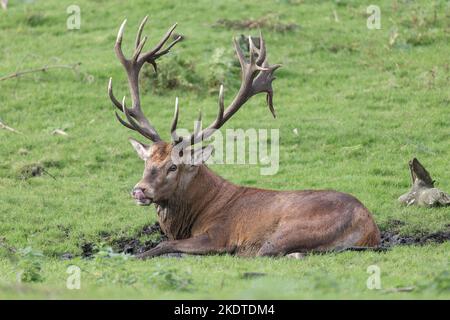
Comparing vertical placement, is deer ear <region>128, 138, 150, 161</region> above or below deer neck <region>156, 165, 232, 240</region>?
above

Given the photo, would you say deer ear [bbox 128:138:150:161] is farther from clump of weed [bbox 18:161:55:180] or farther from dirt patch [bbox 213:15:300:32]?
dirt patch [bbox 213:15:300:32]

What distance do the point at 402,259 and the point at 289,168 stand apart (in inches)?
175

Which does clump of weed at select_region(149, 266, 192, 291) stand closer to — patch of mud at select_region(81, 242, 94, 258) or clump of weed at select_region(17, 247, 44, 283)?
clump of weed at select_region(17, 247, 44, 283)

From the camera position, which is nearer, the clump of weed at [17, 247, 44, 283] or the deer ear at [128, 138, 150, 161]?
the clump of weed at [17, 247, 44, 283]

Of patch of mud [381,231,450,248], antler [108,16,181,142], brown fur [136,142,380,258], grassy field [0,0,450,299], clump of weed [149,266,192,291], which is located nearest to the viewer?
clump of weed [149,266,192,291]

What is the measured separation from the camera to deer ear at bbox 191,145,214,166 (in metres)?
11.5

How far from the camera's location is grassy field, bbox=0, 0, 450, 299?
357 inches

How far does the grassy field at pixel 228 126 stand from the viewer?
9062 millimetres

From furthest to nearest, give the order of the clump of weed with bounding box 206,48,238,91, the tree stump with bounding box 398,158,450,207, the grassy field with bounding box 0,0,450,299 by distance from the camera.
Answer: the clump of weed with bounding box 206,48,238,91, the tree stump with bounding box 398,158,450,207, the grassy field with bounding box 0,0,450,299

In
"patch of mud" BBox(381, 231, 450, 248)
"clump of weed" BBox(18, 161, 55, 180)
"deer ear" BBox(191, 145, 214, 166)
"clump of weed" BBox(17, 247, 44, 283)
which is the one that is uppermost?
"deer ear" BBox(191, 145, 214, 166)

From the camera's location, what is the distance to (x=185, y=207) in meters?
11.7

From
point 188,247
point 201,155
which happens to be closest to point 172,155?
point 201,155

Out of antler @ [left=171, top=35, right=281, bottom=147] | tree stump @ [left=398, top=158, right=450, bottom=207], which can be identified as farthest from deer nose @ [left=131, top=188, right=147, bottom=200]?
tree stump @ [left=398, top=158, right=450, bottom=207]
